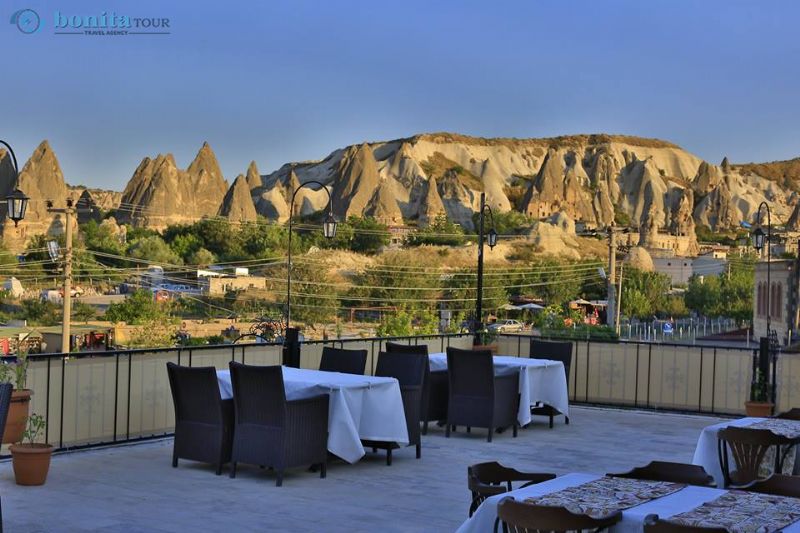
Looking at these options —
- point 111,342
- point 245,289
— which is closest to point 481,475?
point 111,342

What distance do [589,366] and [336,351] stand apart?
5.50 metres

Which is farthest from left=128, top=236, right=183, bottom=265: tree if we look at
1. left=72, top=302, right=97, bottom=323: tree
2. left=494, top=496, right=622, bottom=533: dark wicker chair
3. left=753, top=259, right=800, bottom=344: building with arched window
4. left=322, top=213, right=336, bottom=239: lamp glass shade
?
left=494, top=496, right=622, bottom=533: dark wicker chair

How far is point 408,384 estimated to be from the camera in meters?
10.6

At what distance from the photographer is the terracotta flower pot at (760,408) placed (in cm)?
1268

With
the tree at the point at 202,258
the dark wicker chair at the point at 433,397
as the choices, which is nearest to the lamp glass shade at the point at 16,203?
the dark wicker chair at the point at 433,397

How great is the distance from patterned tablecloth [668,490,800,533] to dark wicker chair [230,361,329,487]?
4.67 m

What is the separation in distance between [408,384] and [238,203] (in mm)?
161516

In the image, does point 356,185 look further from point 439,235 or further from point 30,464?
point 30,464

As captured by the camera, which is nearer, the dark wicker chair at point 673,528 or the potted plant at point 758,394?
the dark wicker chair at point 673,528

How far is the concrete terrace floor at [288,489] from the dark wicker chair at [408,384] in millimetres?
183

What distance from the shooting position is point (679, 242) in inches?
7756

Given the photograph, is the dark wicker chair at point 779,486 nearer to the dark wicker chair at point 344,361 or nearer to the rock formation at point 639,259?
the dark wicker chair at point 344,361

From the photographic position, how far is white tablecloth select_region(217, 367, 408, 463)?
9219 mm

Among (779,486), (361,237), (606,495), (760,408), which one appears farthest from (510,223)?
(606,495)
